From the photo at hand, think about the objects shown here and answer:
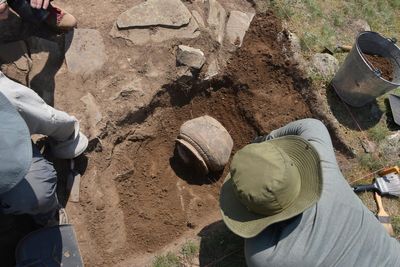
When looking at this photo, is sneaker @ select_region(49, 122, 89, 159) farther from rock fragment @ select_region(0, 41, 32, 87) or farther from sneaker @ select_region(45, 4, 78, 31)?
sneaker @ select_region(45, 4, 78, 31)

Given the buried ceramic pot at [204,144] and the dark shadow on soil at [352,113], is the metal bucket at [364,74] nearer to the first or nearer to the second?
the dark shadow on soil at [352,113]

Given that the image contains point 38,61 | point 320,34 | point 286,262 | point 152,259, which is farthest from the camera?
point 320,34

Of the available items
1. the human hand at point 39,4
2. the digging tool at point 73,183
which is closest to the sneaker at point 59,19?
the human hand at point 39,4

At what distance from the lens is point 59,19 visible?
12.5 ft

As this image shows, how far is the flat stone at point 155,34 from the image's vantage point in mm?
4152

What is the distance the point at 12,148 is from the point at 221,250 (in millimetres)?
2011

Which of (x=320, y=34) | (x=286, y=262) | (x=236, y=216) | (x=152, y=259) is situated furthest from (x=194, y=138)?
(x=320, y=34)

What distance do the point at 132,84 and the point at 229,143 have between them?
107cm

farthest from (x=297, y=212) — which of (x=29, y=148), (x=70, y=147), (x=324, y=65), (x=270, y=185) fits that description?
(x=324, y=65)

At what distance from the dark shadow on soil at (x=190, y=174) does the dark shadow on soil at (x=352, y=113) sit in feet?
4.61

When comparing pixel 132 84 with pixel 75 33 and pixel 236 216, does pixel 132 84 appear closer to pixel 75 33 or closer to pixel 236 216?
pixel 75 33

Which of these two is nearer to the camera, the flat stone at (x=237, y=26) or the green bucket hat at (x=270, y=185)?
the green bucket hat at (x=270, y=185)

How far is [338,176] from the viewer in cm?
275

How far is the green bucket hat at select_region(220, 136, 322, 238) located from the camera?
2.33m
